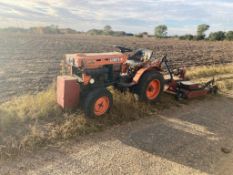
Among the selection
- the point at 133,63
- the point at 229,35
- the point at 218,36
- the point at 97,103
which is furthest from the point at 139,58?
the point at 218,36

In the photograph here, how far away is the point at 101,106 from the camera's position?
5.70 m

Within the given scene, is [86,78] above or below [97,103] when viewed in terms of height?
above

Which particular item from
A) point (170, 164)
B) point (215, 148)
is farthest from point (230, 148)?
point (170, 164)

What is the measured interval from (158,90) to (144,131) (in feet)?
5.70

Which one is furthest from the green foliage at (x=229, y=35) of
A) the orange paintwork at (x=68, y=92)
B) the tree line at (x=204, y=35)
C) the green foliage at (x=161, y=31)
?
the orange paintwork at (x=68, y=92)

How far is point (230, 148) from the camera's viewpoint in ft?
16.7

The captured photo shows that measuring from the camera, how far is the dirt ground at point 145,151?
417cm

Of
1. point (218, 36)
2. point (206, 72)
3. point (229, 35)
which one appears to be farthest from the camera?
point (218, 36)

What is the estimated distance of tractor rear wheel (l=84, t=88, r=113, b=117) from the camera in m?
5.43

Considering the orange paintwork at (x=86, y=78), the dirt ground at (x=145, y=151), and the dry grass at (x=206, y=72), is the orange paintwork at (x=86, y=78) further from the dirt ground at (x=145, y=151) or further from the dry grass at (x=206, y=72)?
the dry grass at (x=206, y=72)

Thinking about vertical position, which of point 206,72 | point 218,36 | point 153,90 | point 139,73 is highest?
point 218,36

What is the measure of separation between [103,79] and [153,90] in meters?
1.55

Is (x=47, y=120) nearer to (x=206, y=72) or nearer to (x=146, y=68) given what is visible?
(x=146, y=68)

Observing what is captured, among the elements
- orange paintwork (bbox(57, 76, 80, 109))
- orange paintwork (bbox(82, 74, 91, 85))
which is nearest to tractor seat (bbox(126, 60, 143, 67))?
orange paintwork (bbox(82, 74, 91, 85))
